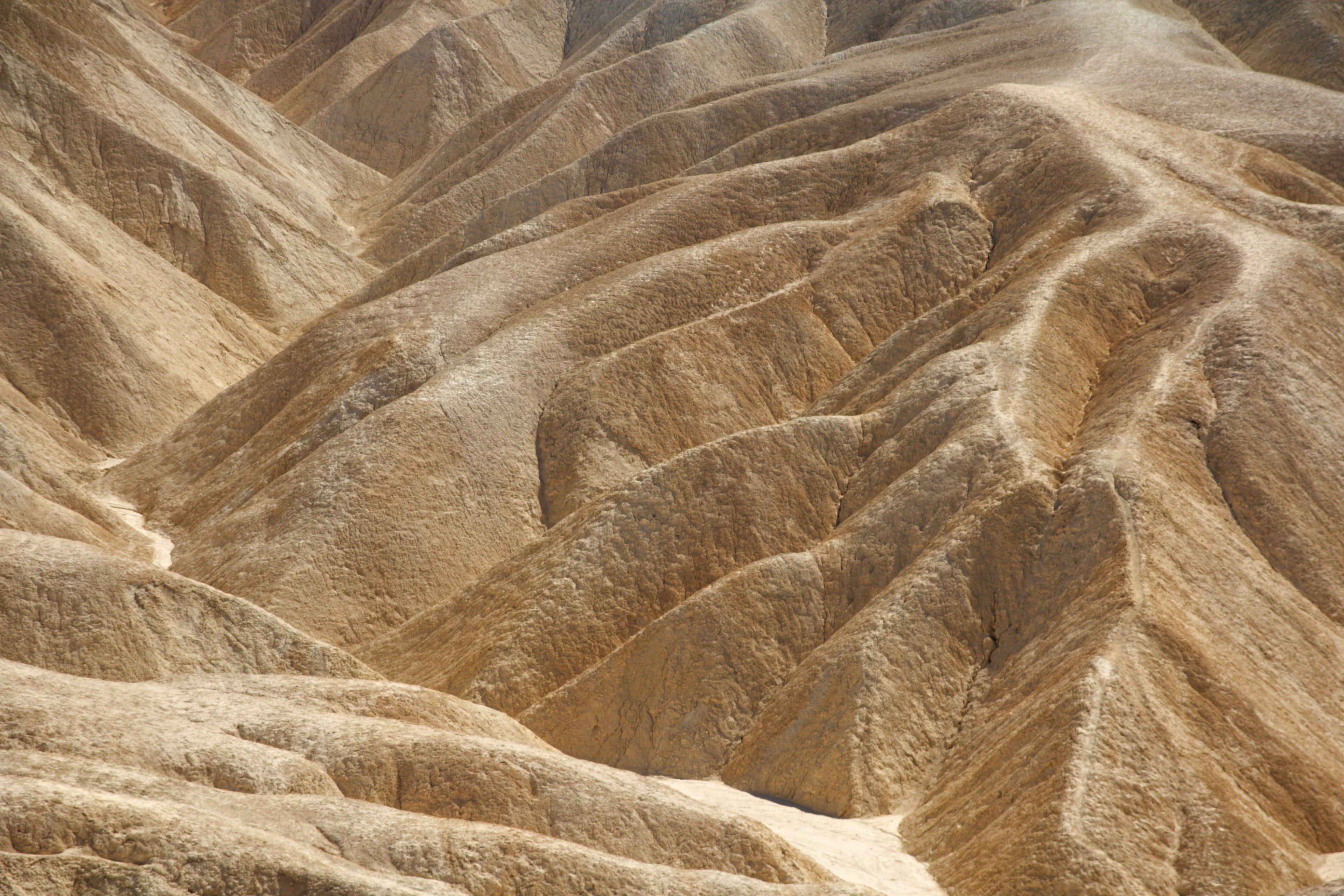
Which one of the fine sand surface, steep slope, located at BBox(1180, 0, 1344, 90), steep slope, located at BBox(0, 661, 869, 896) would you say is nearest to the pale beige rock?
steep slope, located at BBox(0, 661, 869, 896)

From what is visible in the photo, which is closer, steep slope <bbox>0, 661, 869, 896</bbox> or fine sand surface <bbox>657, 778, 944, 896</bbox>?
steep slope <bbox>0, 661, 869, 896</bbox>

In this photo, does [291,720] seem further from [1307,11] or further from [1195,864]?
[1307,11]

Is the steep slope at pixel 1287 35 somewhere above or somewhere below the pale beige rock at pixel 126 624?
above

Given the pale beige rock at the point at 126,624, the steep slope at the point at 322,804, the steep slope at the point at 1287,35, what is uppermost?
the steep slope at the point at 1287,35

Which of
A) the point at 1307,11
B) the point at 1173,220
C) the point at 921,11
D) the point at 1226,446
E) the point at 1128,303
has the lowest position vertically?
the point at 1226,446

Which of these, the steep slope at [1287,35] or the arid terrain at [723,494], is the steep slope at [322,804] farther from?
the steep slope at [1287,35]

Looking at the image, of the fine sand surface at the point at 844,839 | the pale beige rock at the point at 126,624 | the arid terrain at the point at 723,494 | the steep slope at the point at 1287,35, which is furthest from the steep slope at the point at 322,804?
the steep slope at the point at 1287,35

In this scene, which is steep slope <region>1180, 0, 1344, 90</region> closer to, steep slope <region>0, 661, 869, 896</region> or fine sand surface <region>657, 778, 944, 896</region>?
fine sand surface <region>657, 778, 944, 896</region>

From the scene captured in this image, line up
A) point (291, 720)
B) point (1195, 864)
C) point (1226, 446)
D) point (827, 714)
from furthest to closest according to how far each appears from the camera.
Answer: point (1226, 446) < point (827, 714) < point (1195, 864) < point (291, 720)

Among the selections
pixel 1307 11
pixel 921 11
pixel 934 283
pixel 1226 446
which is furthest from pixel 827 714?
pixel 921 11
